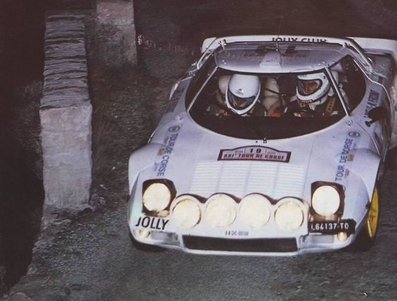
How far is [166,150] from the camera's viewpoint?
6625 mm

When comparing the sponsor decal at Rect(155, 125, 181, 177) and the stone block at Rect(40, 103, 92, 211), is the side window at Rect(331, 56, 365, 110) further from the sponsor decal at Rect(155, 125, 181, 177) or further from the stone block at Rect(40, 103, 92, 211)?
the stone block at Rect(40, 103, 92, 211)

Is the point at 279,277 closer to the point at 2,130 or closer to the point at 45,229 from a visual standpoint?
the point at 45,229

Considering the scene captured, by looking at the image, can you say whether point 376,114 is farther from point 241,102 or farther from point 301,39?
point 301,39

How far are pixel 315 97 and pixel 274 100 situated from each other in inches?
15.3

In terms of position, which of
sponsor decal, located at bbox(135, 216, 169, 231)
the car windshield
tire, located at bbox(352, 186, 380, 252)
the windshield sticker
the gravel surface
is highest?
the car windshield

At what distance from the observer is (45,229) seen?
7.36m

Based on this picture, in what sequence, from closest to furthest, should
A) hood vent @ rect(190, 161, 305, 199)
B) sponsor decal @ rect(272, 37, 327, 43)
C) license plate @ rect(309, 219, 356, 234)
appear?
license plate @ rect(309, 219, 356, 234) < hood vent @ rect(190, 161, 305, 199) < sponsor decal @ rect(272, 37, 327, 43)

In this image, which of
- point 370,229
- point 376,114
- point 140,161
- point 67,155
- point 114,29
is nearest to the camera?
point 370,229

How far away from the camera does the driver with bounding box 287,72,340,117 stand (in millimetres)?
6938

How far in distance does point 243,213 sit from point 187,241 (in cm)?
47

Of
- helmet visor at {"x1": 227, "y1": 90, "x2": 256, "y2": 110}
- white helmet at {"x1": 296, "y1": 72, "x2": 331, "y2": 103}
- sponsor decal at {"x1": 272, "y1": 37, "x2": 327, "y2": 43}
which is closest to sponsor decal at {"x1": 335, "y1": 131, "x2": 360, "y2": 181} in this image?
white helmet at {"x1": 296, "y1": 72, "x2": 331, "y2": 103}

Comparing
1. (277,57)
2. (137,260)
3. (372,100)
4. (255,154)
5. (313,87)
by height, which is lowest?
(137,260)

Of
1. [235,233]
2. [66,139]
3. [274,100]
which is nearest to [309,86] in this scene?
[274,100]

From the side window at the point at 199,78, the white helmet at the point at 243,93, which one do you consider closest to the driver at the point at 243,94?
the white helmet at the point at 243,93
